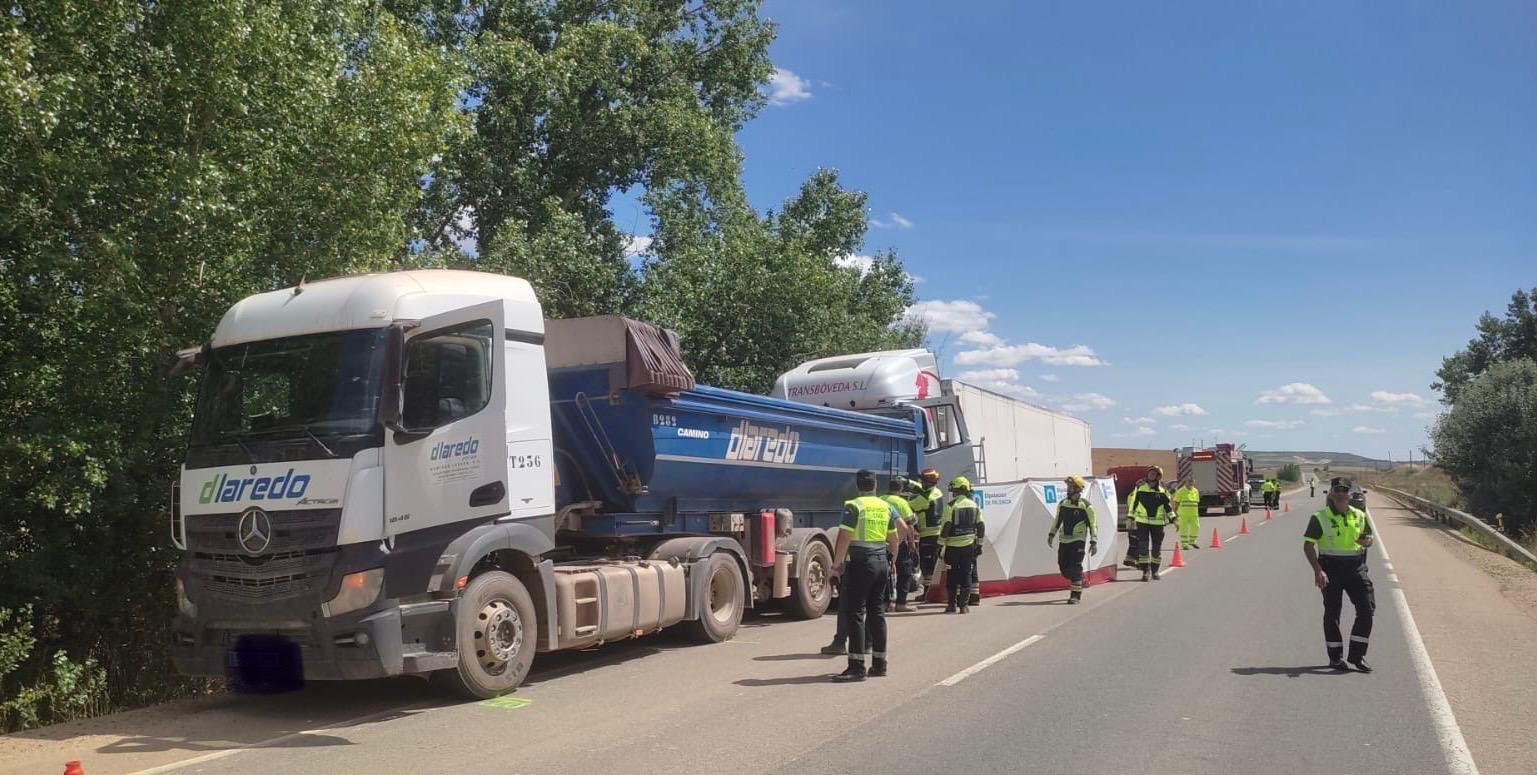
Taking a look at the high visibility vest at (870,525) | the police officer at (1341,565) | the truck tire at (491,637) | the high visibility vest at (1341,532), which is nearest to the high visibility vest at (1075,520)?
the police officer at (1341,565)

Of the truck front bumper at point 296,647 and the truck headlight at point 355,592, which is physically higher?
the truck headlight at point 355,592

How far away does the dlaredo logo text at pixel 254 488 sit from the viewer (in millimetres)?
7195

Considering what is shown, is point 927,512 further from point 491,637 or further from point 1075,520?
point 491,637

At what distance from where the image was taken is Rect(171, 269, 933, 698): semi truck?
7188 mm

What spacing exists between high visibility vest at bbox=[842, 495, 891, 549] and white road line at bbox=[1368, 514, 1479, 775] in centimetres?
405

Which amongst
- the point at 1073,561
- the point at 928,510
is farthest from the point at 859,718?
the point at 1073,561

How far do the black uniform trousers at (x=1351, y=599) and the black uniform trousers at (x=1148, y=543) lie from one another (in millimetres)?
7208

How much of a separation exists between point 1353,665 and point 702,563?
5718 mm

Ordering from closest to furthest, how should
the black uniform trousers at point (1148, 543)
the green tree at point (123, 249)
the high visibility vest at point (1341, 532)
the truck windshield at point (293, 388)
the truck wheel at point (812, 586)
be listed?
the truck windshield at point (293, 388), the green tree at point (123, 249), the high visibility vest at point (1341, 532), the truck wheel at point (812, 586), the black uniform trousers at point (1148, 543)

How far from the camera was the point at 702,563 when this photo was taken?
10.6 metres

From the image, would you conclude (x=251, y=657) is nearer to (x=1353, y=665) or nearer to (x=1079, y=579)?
(x=1353, y=665)

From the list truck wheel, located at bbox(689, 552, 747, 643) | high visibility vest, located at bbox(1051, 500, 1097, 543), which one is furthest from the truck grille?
high visibility vest, located at bbox(1051, 500, 1097, 543)

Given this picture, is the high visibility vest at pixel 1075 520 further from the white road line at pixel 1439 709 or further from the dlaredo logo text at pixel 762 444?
the dlaredo logo text at pixel 762 444

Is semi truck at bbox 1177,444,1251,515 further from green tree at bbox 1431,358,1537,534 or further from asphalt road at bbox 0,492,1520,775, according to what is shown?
asphalt road at bbox 0,492,1520,775
